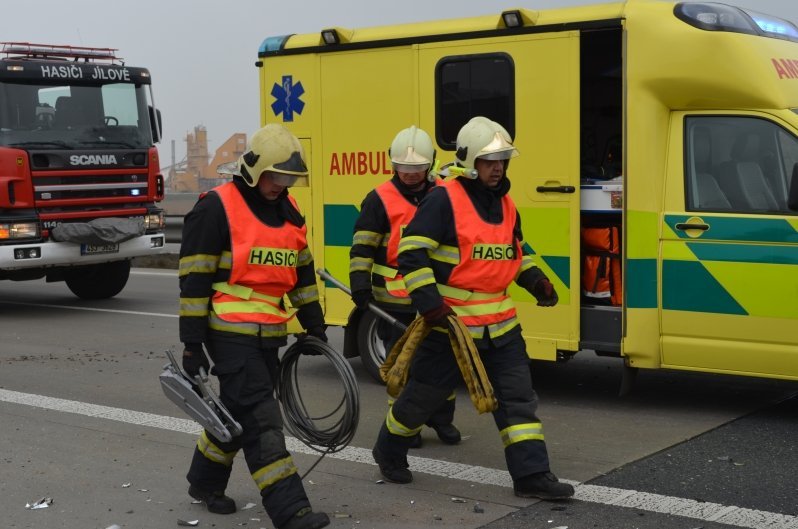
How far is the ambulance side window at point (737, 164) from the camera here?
22.5 feet

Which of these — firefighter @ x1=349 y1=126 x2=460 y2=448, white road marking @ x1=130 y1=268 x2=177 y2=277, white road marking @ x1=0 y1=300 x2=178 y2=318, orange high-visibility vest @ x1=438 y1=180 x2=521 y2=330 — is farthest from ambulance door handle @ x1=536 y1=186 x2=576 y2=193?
white road marking @ x1=130 y1=268 x2=177 y2=277

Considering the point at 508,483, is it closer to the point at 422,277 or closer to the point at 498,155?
the point at 422,277

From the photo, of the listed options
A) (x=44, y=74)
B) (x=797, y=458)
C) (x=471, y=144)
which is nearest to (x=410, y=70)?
(x=471, y=144)

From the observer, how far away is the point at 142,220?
13.5 m

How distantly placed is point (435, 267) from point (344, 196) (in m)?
2.92

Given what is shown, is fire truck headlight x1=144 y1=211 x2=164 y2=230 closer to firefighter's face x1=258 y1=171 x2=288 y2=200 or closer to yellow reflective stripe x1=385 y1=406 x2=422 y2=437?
yellow reflective stripe x1=385 y1=406 x2=422 y2=437

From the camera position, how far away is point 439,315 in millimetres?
5516

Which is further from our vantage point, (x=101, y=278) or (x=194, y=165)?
(x=194, y=165)

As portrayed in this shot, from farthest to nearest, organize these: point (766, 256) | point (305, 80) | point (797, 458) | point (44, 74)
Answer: point (44, 74)
point (305, 80)
point (766, 256)
point (797, 458)

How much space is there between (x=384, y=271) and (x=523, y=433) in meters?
1.74

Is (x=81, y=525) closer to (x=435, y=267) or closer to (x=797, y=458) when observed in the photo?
(x=435, y=267)

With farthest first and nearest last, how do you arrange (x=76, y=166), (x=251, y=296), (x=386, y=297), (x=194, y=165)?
(x=194, y=165) → (x=76, y=166) → (x=386, y=297) → (x=251, y=296)

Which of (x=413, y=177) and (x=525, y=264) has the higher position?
(x=413, y=177)

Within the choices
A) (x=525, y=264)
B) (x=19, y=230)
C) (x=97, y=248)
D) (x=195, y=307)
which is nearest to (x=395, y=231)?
(x=525, y=264)
